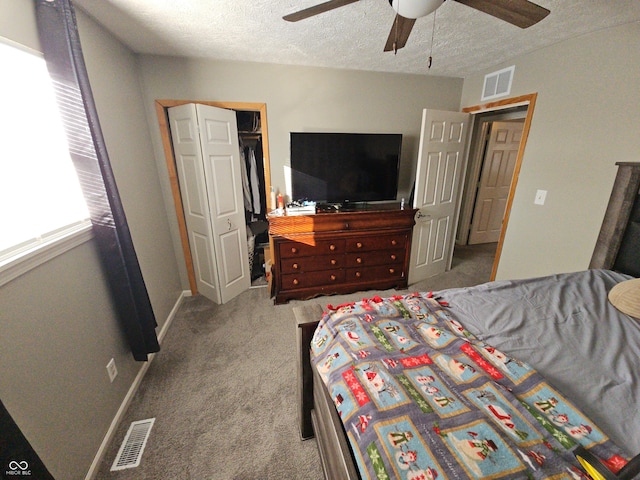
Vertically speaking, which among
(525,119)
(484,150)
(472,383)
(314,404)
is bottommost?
(314,404)

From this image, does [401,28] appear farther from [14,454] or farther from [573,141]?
[14,454]

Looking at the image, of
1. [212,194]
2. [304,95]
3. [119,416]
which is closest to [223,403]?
[119,416]

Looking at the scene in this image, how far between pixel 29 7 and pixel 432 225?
3.35 m

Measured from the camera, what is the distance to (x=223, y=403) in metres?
1.58

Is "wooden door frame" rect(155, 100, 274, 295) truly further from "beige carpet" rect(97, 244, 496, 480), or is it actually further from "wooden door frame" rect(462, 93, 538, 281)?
"wooden door frame" rect(462, 93, 538, 281)

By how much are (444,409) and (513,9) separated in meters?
1.71

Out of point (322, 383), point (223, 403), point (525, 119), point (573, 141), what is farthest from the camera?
point (525, 119)

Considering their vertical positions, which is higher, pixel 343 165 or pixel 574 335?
pixel 343 165

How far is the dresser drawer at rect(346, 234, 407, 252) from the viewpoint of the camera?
2.63 metres

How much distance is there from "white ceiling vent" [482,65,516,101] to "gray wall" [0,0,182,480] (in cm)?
340

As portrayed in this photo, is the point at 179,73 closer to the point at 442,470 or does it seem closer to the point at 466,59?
the point at 466,59

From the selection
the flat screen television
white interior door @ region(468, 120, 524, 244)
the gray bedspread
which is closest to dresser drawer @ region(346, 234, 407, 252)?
the flat screen television

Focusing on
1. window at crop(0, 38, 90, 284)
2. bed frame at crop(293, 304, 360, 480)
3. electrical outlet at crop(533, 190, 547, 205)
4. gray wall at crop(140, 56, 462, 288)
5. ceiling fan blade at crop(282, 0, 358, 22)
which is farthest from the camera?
gray wall at crop(140, 56, 462, 288)

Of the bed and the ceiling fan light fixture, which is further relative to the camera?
the ceiling fan light fixture
